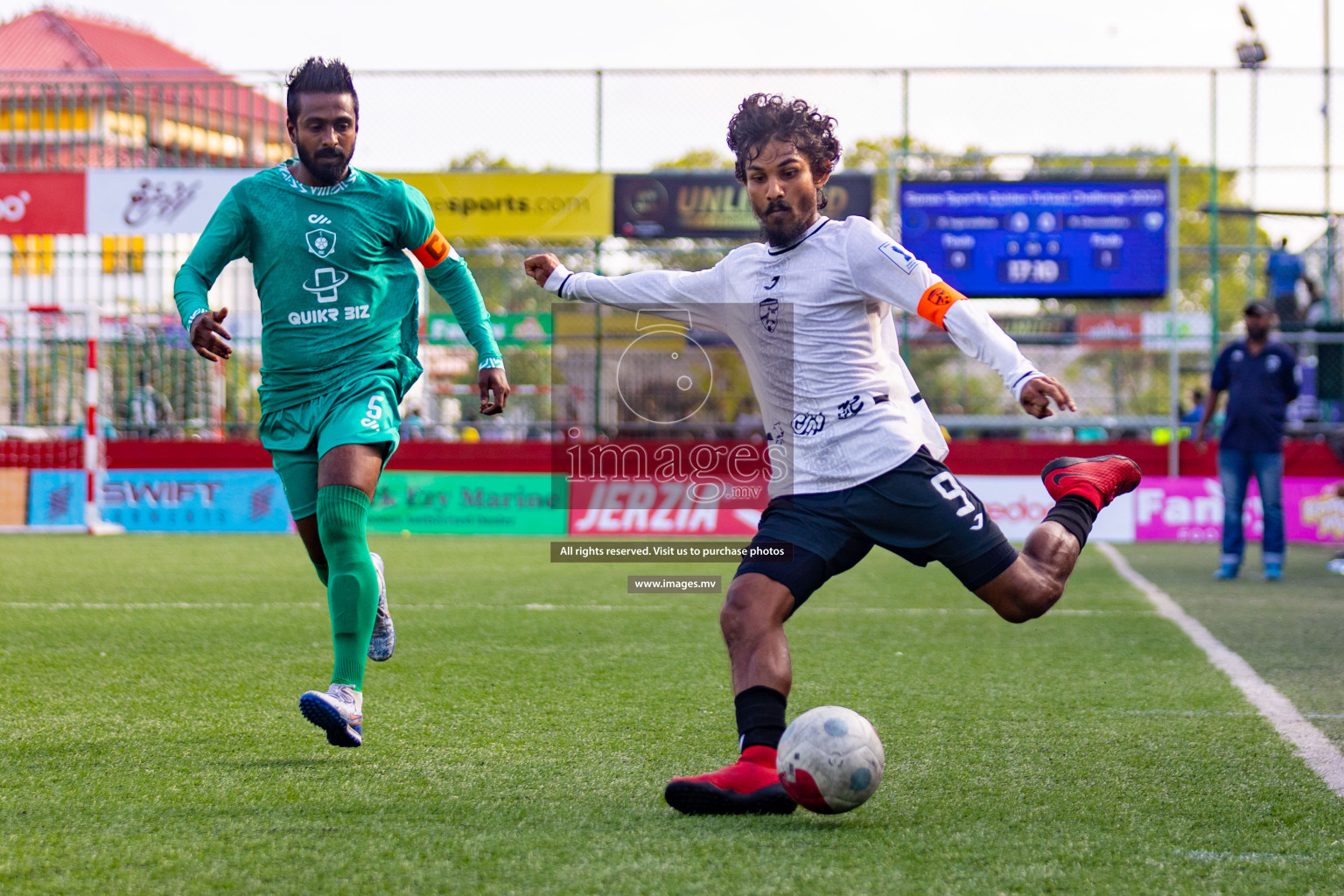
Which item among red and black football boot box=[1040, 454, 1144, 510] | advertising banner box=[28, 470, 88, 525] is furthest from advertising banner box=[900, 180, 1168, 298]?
red and black football boot box=[1040, 454, 1144, 510]

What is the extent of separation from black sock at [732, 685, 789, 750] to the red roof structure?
13.0m

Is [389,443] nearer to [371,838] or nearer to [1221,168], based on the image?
[371,838]

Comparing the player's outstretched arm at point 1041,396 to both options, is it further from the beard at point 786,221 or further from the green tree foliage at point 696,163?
the green tree foliage at point 696,163

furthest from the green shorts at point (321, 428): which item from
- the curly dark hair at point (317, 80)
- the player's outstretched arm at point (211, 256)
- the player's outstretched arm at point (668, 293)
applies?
the curly dark hair at point (317, 80)

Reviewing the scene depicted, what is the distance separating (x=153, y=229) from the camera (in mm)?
14695

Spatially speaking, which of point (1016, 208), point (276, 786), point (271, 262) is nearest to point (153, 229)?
point (1016, 208)

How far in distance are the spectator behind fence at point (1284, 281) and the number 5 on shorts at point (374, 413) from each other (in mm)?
12609

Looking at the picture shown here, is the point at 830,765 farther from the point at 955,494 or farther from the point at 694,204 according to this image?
the point at 694,204

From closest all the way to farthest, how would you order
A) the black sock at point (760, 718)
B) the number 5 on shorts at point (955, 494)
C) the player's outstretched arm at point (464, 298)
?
the black sock at point (760, 718) → the number 5 on shorts at point (955, 494) → the player's outstretched arm at point (464, 298)

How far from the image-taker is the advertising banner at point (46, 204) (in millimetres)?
14828

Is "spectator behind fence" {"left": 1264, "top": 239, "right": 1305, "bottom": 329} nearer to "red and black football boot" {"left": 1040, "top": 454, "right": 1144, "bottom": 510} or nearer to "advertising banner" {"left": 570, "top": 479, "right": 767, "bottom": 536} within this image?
"advertising banner" {"left": 570, "top": 479, "right": 767, "bottom": 536}

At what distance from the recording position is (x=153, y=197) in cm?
1471

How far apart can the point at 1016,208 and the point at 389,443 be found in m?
10.9

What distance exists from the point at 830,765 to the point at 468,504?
463 inches
